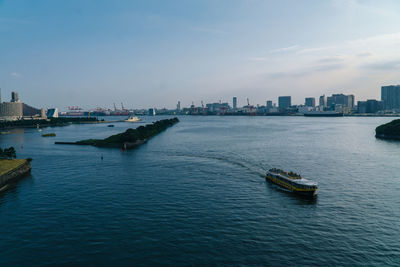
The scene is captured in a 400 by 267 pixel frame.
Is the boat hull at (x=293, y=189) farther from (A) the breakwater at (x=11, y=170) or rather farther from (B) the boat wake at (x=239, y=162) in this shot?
(A) the breakwater at (x=11, y=170)

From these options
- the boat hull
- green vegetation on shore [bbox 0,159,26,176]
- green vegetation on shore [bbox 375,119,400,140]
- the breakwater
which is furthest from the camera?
green vegetation on shore [bbox 375,119,400,140]

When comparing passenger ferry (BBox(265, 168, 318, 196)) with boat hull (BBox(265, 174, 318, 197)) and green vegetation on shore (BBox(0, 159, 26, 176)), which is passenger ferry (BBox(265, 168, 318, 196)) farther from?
green vegetation on shore (BBox(0, 159, 26, 176))

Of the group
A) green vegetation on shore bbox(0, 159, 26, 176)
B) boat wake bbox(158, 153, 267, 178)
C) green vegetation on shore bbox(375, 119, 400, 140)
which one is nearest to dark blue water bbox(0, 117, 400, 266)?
boat wake bbox(158, 153, 267, 178)

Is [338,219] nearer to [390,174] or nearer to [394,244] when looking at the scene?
[394,244]

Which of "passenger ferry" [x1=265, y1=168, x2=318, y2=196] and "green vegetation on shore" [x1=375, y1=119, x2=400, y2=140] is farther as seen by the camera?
"green vegetation on shore" [x1=375, y1=119, x2=400, y2=140]

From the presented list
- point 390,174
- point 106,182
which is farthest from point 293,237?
point 390,174

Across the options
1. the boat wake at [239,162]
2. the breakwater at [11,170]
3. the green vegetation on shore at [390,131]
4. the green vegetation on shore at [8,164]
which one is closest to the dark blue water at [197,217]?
the boat wake at [239,162]
